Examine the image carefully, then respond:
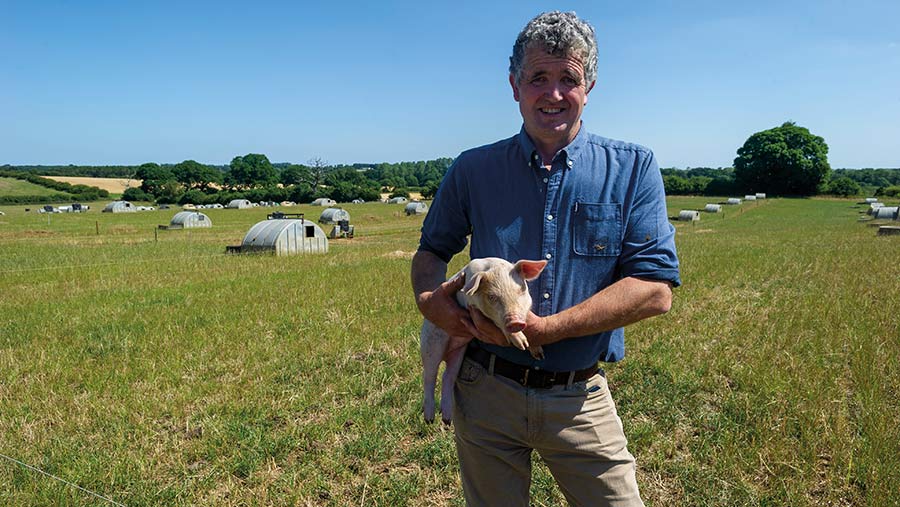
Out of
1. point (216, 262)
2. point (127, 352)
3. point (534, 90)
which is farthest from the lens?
point (216, 262)

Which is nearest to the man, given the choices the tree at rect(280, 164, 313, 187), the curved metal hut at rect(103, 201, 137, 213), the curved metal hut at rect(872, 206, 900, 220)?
the curved metal hut at rect(872, 206, 900, 220)

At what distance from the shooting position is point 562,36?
8.63ft

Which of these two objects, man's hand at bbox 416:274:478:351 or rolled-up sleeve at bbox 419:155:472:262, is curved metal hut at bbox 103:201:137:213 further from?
man's hand at bbox 416:274:478:351

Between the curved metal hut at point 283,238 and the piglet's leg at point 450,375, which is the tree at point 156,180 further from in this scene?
the piglet's leg at point 450,375

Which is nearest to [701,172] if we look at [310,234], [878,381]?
[310,234]

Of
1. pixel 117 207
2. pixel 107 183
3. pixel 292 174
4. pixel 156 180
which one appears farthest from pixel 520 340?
pixel 292 174

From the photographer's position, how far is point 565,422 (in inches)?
112

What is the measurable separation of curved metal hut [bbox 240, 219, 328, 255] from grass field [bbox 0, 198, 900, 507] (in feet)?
37.3

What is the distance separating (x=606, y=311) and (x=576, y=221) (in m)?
0.50

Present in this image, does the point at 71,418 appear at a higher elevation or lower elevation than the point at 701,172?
lower

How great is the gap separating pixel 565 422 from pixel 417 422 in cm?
354

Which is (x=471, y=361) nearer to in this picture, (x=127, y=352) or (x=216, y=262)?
(x=127, y=352)

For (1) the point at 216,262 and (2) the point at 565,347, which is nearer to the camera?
(2) the point at 565,347

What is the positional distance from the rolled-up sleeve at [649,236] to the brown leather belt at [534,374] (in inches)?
21.8
